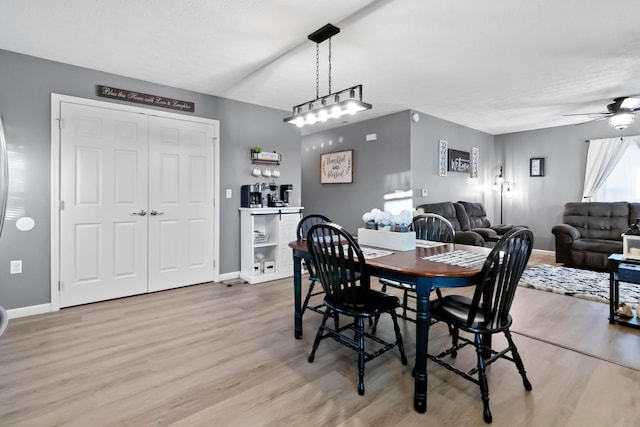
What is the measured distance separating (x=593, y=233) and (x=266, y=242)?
5023 millimetres

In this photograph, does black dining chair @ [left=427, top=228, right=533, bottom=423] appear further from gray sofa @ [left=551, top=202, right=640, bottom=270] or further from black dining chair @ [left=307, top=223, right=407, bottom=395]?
gray sofa @ [left=551, top=202, right=640, bottom=270]

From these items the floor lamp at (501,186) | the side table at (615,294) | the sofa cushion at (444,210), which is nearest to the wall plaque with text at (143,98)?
the sofa cushion at (444,210)

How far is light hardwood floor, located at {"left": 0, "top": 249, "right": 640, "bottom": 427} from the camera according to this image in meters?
1.70

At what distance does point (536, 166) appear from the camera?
6.40 metres

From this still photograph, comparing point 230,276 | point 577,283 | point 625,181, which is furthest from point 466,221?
point 230,276

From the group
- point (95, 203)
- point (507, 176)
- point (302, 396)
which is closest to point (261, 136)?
point (95, 203)

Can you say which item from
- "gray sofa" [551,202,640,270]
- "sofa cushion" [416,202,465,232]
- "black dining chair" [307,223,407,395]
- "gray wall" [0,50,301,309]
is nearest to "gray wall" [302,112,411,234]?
"sofa cushion" [416,202,465,232]

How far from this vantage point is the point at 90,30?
8.50ft

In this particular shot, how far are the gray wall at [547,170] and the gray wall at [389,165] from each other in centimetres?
45

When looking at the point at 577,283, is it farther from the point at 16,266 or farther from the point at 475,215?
the point at 16,266

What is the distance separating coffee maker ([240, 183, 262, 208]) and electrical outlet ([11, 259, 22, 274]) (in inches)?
89.5

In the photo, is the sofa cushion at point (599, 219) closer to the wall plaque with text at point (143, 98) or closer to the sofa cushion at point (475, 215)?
the sofa cushion at point (475, 215)

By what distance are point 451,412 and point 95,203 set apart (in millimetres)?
3609

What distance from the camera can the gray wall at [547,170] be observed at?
5.89m
